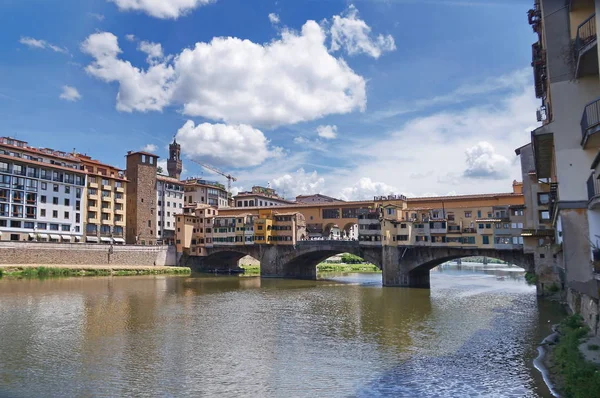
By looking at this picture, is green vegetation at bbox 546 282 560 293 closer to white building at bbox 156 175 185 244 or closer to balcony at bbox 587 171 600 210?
balcony at bbox 587 171 600 210

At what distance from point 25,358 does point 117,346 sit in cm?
398

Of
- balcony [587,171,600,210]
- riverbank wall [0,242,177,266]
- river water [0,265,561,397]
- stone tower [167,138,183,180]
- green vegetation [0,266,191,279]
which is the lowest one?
river water [0,265,561,397]

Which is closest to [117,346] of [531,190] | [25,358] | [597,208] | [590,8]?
[25,358]

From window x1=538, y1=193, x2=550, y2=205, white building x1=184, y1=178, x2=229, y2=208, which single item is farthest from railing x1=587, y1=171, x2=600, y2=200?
white building x1=184, y1=178, x2=229, y2=208

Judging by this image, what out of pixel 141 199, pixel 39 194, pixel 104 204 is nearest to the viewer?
pixel 39 194

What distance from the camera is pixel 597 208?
1844 centimetres

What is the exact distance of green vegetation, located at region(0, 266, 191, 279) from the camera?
6100 centimetres

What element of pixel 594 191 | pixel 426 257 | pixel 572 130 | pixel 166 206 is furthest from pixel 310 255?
pixel 594 191

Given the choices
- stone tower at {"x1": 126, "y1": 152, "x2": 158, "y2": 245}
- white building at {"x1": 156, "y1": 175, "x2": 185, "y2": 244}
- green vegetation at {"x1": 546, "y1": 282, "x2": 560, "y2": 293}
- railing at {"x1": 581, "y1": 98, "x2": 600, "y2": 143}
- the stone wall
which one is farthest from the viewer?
white building at {"x1": 156, "y1": 175, "x2": 185, "y2": 244}

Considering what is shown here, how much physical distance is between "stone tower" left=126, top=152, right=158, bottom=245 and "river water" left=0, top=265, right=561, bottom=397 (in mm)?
47402

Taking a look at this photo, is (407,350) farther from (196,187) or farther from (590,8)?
(196,187)

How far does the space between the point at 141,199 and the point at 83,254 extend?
1913cm

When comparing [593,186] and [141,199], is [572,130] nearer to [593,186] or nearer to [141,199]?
A: [593,186]

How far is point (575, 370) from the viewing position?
547 inches
